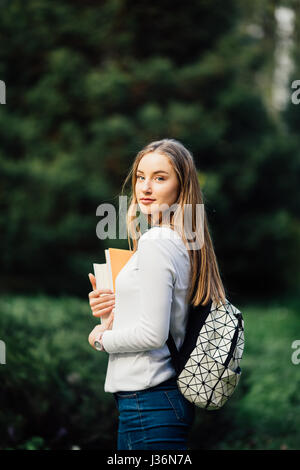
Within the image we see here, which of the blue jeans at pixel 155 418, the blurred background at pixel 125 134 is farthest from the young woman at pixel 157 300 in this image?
the blurred background at pixel 125 134

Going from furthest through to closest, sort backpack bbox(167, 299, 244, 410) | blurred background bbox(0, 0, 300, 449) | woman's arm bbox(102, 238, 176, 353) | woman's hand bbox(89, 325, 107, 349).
Answer: blurred background bbox(0, 0, 300, 449) → woman's hand bbox(89, 325, 107, 349) → backpack bbox(167, 299, 244, 410) → woman's arm bbox(102, 238, 176, 353)

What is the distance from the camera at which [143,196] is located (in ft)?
6.89

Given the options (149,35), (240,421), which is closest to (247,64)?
(149,35)

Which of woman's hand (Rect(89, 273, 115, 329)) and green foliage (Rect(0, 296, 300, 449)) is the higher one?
woman's hand (Rect(89, 273, 115, 329))

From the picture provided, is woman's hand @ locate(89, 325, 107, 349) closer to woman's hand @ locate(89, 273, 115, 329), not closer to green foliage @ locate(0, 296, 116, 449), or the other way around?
woman's hand @ locate(89, 273, 115, 329)

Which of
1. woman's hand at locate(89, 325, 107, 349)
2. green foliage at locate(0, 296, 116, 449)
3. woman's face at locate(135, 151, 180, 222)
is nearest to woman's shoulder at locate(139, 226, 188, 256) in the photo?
woman's face at locate(135, 151, 180, 222)

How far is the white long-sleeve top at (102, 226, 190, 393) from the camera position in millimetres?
1854

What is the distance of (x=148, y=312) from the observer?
185cm

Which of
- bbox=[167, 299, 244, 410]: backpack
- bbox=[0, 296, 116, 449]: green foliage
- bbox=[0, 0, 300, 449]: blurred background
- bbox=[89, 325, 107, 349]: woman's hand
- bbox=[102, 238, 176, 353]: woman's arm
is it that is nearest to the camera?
bbox=[102, 238, 176, 353]: woman's arm

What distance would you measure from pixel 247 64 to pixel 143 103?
2.76 meters

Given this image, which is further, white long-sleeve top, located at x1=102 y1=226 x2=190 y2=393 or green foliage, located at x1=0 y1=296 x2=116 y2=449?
green foliage, located at x1=0 y1=296 x2=116 y2=449

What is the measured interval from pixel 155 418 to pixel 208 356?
0.97 feet

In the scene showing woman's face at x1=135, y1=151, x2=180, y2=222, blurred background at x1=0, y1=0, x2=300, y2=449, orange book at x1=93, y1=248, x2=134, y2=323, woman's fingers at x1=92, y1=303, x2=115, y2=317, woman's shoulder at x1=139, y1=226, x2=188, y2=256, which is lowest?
woman's fingers at x1=92, y1=303, x2=115, y2=317

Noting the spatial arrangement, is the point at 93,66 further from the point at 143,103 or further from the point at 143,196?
the point at 143,196
